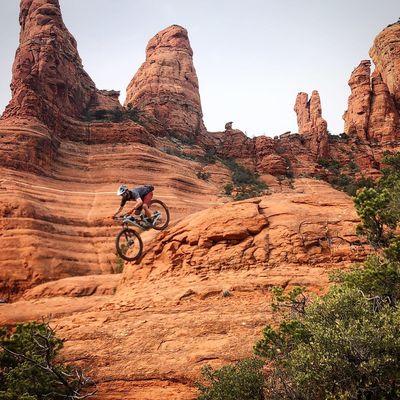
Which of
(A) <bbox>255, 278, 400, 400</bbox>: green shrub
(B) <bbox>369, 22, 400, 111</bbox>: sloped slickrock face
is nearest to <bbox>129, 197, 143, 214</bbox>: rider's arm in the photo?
(A) <bbox>255, 278, 400, 400</bbox>: green shrub

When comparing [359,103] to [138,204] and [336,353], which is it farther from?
[336,353]

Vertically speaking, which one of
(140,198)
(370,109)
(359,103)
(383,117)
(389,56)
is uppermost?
(389,56)

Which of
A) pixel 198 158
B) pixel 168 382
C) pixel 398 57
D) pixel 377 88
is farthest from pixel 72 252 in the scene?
pixel 398 57

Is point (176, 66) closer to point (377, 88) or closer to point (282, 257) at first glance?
point (377, 88)

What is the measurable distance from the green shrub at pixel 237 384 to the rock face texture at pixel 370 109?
66471 mm

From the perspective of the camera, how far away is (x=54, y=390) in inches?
484

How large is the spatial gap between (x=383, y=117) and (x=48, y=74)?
186 feet

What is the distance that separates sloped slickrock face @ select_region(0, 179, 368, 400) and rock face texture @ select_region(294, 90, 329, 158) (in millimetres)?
45188

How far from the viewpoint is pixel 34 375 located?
12.2m

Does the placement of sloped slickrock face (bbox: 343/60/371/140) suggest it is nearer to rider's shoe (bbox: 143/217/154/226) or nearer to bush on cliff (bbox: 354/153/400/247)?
bush on cliff (bbox: 354/153/400/247)

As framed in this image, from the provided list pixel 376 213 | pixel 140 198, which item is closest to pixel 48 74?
pixel 140 198

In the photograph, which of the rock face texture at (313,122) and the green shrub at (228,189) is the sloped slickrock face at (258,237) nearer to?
the green shrub at (228,189)

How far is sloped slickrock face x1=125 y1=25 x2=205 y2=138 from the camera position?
65.8 m

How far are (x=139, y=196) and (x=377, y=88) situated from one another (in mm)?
74139
